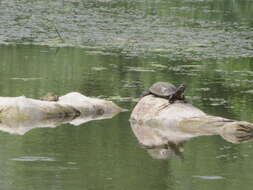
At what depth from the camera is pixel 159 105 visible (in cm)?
1434

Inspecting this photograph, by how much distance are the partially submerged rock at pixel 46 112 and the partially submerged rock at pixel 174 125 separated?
630 millimetres

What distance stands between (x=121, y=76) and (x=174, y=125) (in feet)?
17.1

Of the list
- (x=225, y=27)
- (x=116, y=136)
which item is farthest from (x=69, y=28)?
(x=116, y=136)

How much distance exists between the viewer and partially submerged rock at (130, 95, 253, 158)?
12.9m

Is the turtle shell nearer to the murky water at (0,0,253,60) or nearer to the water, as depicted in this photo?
the water

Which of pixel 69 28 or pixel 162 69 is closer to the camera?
pixel 162 69

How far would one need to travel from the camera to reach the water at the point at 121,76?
1052 centimetres

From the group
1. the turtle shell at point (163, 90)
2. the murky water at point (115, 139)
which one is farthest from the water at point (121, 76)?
the turtle shell at point (163, 90)

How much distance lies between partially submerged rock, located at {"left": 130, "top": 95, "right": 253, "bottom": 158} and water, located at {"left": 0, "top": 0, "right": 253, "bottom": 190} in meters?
0.22

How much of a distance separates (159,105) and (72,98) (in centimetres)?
137

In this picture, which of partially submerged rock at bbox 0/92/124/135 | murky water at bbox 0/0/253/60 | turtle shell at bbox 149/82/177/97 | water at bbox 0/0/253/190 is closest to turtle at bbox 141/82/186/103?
turtle shell at bbox 149/82/177/97

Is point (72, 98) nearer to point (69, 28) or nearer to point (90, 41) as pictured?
point (90, 41)

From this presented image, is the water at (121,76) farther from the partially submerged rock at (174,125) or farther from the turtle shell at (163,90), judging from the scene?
the turtle shell at (163,90)

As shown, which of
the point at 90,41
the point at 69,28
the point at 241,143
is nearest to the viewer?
the point at 241,143
